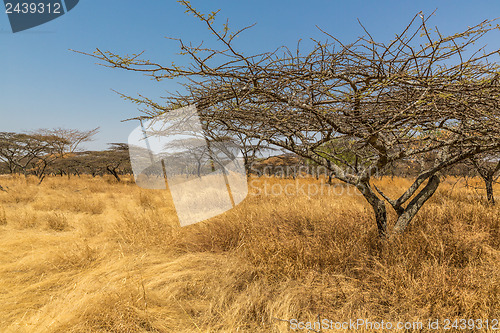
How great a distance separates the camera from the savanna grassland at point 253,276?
1.81 m

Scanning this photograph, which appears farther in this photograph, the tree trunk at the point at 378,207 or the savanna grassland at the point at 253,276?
the tree trunk at the point at 378,207

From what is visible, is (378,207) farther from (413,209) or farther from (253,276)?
(253,276)

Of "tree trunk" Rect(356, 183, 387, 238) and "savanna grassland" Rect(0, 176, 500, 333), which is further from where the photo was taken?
"tree trunk" Rect(356, 183, 387, 238)

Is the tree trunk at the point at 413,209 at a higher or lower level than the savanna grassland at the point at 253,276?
higher

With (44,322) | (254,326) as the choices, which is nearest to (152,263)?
(44,322)

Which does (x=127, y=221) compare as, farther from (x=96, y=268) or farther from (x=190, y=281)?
(x=190, y=281)

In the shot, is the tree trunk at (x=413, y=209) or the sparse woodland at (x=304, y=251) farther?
the tree trunk at (x=413, y=209)

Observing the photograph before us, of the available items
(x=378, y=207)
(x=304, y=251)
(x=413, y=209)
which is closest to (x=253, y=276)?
(x=304, y=251)

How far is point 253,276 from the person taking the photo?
2553 mm

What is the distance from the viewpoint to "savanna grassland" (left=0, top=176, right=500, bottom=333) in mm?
1813

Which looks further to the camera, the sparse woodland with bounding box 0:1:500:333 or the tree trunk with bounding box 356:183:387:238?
the tree trunk with bounding box 356:183:387:238

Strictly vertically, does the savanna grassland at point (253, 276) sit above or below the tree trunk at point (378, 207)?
below

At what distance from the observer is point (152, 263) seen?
2.96m

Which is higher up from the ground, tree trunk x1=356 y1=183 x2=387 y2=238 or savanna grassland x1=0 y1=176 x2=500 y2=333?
tree trunk x1=356 y1=183 x2=387 y2=238
